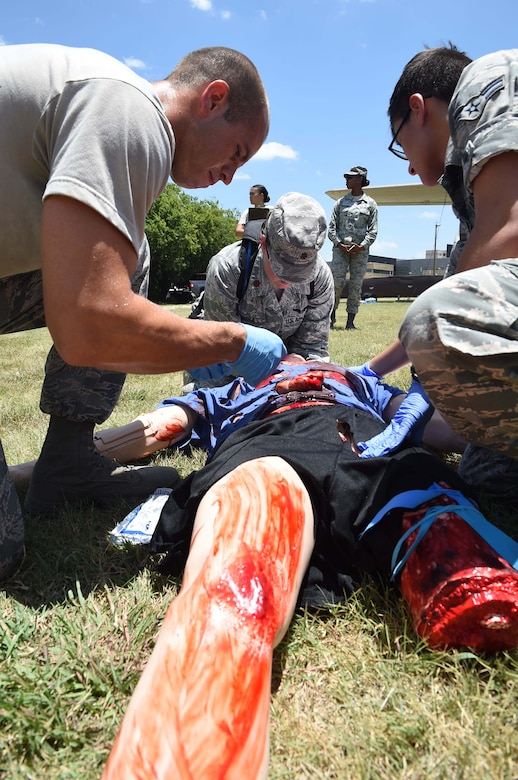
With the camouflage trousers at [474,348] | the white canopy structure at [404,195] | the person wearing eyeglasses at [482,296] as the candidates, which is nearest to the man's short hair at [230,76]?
the person wearing eyeglasses at [482,296]

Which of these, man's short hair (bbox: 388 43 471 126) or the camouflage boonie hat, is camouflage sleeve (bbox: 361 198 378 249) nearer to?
the camouflage boonie hat

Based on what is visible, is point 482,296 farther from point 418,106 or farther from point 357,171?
point 357,171

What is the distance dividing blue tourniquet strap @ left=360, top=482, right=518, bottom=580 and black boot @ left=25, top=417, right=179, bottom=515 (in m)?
1.18

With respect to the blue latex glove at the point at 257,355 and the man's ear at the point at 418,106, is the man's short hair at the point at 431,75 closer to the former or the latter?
the man's ear at the point at 418,106

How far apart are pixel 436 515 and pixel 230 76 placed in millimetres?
1530

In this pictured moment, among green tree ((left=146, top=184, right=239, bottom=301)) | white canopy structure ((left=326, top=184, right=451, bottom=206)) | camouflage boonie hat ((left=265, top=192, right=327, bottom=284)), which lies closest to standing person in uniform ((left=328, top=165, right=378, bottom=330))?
camouflage boonie hat ((left=265, top=192, right=327, bottom=284))

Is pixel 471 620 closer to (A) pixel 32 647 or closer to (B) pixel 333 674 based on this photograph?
(B) pixel 333 674

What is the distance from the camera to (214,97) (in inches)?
74.2

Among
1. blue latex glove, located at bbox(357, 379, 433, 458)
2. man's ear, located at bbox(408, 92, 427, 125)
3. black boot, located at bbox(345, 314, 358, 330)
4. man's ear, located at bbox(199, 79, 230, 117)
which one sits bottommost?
black boot, located at bbox(345, 314, 358, 330)

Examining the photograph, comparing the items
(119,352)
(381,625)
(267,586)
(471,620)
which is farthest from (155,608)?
(471,620)

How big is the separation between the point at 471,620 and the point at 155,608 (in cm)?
83

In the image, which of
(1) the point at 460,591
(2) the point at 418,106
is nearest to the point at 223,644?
(1) the point at 460,591

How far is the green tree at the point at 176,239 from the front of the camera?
1037 inches

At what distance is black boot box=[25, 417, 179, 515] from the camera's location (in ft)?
7.60
